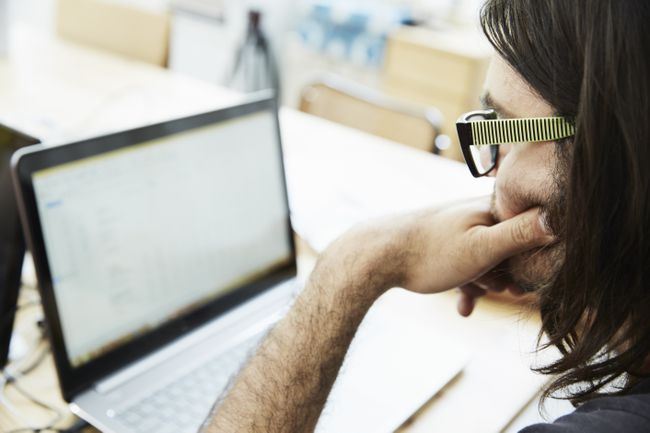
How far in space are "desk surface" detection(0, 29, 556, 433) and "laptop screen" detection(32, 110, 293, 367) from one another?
14cm

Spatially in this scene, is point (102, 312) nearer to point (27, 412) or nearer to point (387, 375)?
point (27, 412)

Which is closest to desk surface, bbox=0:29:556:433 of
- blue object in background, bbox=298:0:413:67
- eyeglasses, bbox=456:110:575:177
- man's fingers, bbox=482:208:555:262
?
man's fingers, bbox=482:208:555:262

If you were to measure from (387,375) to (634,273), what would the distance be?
0.44 metres

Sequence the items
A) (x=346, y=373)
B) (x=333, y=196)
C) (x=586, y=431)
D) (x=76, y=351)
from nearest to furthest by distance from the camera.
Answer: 1. (x=586, y=431)
2. (x=76, y=351)
3. (x=346, y=373)
4. (x=333, y=196)

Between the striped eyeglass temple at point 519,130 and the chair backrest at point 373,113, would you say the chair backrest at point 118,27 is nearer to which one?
the chair backrest at point 373,113

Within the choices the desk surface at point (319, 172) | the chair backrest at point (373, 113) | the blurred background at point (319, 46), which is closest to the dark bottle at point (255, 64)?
the blurred background at point (319, 46)

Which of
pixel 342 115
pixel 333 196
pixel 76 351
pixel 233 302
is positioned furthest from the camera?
pixel 342 115

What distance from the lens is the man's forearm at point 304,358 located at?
887mm

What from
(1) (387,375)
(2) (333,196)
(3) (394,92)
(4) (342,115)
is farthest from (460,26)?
(1) (387,375)

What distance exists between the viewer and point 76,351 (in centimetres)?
95

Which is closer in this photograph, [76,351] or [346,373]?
[76,351]

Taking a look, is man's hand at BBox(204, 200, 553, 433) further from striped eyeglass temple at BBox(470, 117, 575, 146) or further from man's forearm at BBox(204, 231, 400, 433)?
striped eyeglass temple at BBox(470, 117, 575, 146)

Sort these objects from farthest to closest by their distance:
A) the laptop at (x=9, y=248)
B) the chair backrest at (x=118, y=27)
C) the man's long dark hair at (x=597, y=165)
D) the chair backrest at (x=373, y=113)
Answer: the chair backrest at (x=118, y=27)
the chair backrest at (x=373, y=113)
the laptop at (x=9, y=248)
the man's long dark hair at (x=597, y=165)

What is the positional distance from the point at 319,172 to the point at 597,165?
1137mm
